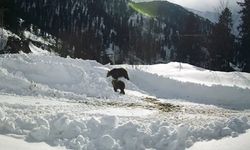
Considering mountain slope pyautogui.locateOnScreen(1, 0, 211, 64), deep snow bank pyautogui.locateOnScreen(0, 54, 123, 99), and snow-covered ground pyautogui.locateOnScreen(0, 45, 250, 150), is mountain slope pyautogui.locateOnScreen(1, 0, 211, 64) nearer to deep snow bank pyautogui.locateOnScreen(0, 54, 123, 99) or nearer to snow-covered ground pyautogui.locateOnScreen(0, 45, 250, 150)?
snow-covered ground pyautogui.locateOnScreen(0, 45, 250, 150)

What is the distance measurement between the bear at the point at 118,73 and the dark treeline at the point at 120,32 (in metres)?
22.5

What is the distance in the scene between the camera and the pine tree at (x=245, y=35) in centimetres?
4284

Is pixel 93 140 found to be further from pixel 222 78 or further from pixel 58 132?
pixel 222 78

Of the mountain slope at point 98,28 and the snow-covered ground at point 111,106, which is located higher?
the mountain slope at point 98,28

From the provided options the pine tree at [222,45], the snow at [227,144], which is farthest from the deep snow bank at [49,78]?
the pine tree at [222,45]

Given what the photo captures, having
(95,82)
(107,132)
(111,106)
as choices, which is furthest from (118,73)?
(107,132)

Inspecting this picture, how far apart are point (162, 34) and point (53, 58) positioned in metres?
133

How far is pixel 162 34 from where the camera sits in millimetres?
152750

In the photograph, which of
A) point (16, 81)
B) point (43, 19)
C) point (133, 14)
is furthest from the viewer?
point (133, 14)

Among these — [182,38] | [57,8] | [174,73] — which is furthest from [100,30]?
[174,73]

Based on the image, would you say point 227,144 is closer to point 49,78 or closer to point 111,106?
point 111,106

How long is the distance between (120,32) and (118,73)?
337 feet

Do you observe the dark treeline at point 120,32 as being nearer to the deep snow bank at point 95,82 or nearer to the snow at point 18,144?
the deep snow bank at point 95,82

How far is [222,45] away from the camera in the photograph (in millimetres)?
43469
